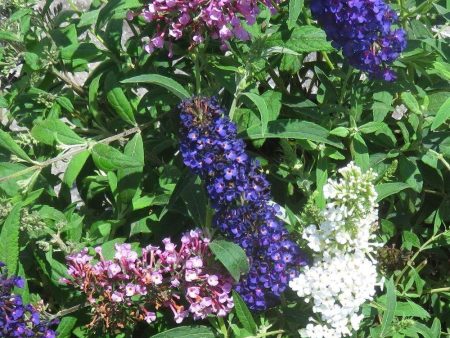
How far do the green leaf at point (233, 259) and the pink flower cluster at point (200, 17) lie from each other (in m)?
0.75

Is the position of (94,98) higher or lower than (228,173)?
lower

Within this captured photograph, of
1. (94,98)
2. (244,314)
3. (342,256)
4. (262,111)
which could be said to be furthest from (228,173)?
(94,98)

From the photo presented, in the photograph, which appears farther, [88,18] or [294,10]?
[88,18]

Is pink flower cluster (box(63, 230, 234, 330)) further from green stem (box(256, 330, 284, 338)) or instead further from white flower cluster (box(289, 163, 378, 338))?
white flower cluster (box(289, 163, 378, 338))

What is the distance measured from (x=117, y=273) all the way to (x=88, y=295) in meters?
0.15

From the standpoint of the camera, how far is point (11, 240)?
3.05 m

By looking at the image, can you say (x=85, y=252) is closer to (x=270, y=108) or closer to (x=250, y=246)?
(x=250, y=246)

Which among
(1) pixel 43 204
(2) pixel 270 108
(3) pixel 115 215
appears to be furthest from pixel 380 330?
(1) pixel 43 204

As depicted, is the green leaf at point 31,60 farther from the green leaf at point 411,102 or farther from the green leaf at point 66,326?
the green leaf at point 411,102

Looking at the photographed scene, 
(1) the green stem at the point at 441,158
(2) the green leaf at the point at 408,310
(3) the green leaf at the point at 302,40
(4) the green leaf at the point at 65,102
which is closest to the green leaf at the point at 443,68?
(1) the green stem at the point at 441,158

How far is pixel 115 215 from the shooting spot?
3475 millimetres

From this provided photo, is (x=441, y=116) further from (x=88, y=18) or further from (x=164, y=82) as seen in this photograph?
(x=88, y=18)

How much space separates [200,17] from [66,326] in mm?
1329

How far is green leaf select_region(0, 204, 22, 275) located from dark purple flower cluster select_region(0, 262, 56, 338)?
5.3 inches
